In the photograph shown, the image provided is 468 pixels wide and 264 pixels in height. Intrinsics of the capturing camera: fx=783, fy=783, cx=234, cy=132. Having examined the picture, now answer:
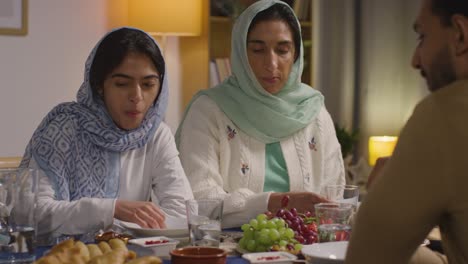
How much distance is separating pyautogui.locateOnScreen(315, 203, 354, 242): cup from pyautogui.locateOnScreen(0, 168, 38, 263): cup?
0.64 meters

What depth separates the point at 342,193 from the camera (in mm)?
2041

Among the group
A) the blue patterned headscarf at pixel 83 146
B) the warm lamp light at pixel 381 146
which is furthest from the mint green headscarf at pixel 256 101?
the warm lamp light at pixel 381 146

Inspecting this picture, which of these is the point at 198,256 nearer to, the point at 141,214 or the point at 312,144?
the point at 141,214

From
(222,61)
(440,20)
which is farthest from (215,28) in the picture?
(440,20)

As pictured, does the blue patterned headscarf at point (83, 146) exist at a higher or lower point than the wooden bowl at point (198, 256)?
higher

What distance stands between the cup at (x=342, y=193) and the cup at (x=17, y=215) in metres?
0.76

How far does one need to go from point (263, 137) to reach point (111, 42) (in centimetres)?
68

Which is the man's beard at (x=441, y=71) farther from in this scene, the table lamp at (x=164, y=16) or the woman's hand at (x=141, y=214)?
the table lamp at (x=164, y=16)

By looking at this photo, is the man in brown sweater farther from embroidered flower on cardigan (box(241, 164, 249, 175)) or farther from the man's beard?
embroidered flower on cardigan (box(241, 164, 249, 175))

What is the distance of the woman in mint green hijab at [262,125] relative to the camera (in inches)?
109

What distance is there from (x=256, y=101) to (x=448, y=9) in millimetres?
1791

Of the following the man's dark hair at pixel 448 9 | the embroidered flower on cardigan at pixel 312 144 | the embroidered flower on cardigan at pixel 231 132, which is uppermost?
the man's dark hair at pixel 448 9

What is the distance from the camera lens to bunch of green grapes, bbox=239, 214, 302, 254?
1771 mm

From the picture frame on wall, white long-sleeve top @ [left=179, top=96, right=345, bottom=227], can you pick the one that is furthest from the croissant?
the picture frame on wall
